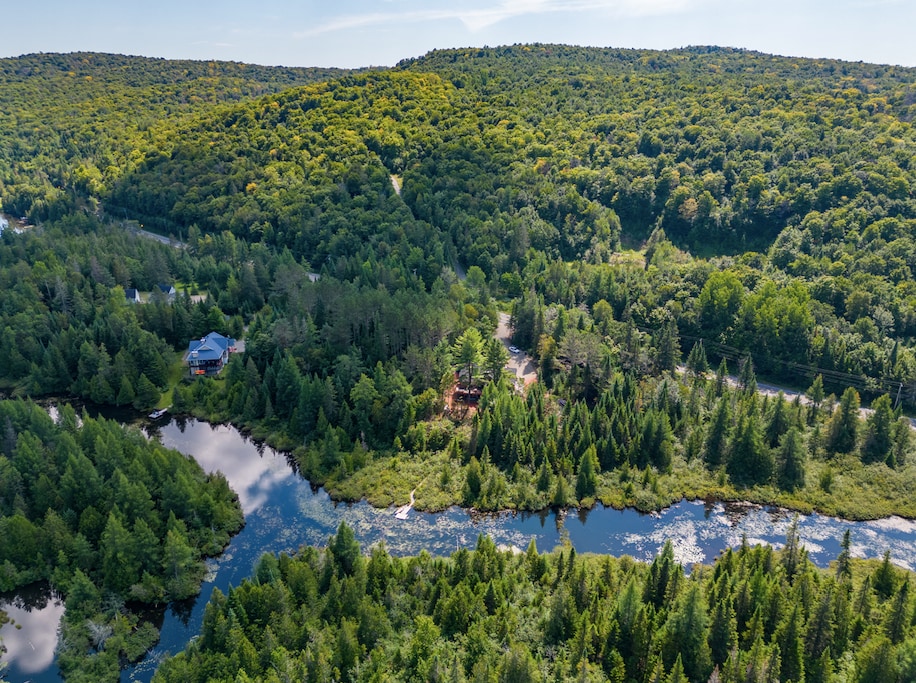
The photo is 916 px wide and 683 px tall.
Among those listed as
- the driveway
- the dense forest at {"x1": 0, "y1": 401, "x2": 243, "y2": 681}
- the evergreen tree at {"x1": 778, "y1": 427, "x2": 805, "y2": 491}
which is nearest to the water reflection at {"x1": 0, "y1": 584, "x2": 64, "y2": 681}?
the dense forest at {"x1": 0, "y1": 401, "x2": 243, "y2": 681}

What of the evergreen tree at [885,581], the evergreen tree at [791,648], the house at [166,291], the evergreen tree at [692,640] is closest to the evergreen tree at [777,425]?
the evergreen tree at [885,581]

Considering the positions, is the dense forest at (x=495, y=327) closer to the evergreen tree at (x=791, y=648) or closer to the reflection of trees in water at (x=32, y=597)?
the reflection of trees in water at (x=32, y=597)

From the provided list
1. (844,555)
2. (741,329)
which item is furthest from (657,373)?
(844,555)

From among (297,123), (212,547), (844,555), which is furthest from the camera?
(297,123)

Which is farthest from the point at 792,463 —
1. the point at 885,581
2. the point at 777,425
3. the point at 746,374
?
the point at 746,374

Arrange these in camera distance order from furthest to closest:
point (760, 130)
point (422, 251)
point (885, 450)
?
point (760, 130)
point (422, 251)
point (885, 450)

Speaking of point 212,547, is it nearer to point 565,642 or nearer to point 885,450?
point 565,642

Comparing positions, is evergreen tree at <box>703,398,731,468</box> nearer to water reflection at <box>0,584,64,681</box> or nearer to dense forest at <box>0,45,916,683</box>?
dense forest at <box>0,45,916,683</box>

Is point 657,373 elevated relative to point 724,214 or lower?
lower
